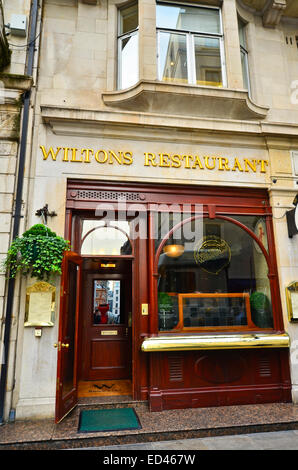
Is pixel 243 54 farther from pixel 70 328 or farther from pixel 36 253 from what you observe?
pixel 70 328

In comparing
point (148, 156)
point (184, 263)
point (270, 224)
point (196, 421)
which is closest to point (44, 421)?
point (196, 421)

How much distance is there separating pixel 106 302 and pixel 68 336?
7.06ft

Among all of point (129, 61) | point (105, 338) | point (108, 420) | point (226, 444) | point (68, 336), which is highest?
point (129, 61)

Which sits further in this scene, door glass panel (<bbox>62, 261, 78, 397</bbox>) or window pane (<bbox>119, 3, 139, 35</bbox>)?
window pane (<bbox>119, 3, 139, 35</bbox>)

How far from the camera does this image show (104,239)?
621 centimetres

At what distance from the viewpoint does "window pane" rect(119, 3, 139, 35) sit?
722cm

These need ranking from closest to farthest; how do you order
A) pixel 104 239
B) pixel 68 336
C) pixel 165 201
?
pixel 68 336 < pixel 104 239 < pixel 165 201

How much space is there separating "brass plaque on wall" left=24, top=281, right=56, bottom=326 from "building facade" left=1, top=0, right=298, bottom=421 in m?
0.09

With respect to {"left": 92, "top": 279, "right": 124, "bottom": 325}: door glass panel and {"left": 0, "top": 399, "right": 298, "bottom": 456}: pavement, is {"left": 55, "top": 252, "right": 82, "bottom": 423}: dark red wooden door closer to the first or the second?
{"left": 0, "top": 399, "right": 298, "bottom": 456}: pavement

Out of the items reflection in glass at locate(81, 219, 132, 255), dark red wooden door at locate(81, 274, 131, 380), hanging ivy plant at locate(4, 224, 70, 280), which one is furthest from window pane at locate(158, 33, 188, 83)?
dark red wooden door at locate(81, 274, 131, 380)

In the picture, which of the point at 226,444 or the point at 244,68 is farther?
the point at 244,68

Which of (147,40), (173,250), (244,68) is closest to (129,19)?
(147,40)

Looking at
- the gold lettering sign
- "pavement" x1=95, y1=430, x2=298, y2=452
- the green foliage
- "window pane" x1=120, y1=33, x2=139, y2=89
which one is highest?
"window pane" x1=120, y1=33, x2=139, y2=89

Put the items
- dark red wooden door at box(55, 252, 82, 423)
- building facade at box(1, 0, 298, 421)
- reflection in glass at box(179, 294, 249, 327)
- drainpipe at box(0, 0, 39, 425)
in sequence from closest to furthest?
1. dark red wooden door at box(55, 252, 82, 423)
2. drainpipe at box(0, 0, 39, 425)
3. building facade at box(1, 0, 298, 421)
4. reflection in glass at box(179, 294, 249, 327)
